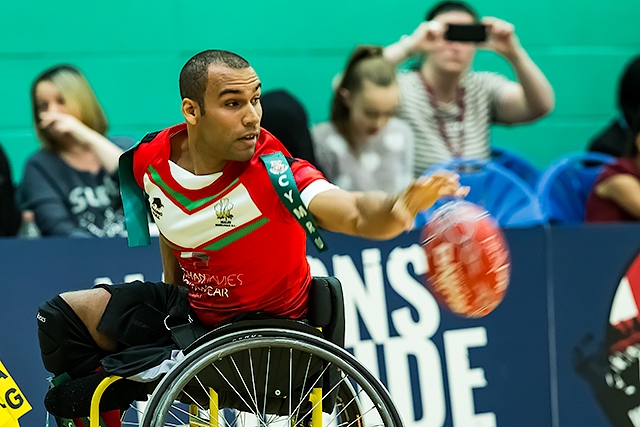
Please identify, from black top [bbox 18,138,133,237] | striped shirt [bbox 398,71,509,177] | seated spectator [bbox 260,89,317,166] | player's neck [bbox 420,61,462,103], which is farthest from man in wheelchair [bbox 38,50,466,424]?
player's neck [bbox 420,61,462,103]

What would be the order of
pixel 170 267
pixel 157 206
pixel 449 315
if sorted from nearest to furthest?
pixel 157 206
pixel 170 267
pixel 449 315

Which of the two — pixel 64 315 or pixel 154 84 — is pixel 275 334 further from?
pixel 154 84

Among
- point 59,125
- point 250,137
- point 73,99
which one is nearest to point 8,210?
point 59,125

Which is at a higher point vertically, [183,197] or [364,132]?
[183,197]

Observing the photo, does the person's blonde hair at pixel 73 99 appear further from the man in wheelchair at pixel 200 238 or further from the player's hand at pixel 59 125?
the man in wheelchair at pixel 200 238

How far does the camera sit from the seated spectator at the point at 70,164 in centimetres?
530

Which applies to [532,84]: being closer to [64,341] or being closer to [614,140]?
[614,140]

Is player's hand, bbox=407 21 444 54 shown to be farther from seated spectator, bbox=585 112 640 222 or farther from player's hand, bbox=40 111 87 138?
player's hand, bbox=40 111 87 138

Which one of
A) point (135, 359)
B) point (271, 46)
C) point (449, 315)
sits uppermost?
point (271, 46)

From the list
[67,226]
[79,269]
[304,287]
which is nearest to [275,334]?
[304,287]

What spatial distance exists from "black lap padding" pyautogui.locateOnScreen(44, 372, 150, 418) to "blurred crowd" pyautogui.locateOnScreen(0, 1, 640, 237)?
1.69 meters

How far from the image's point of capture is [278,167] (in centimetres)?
323

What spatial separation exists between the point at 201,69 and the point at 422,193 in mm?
810

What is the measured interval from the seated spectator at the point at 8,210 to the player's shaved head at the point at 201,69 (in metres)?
2.27
